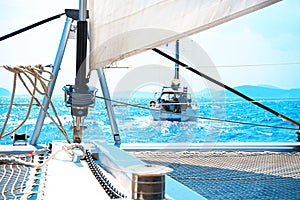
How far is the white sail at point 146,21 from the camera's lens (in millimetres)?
854

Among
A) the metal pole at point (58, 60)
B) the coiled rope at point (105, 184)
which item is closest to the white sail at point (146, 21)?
the coiled rope at point (105, 184)

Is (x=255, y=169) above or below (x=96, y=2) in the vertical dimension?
below

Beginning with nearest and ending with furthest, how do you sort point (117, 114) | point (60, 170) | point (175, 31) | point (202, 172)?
point (175, 31) < point (60, 170) < point (202, 172) < point (117, 114)

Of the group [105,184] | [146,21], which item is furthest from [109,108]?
[105,184]

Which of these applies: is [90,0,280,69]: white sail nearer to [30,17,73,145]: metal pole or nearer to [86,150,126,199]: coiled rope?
[86,150,126,199]: coiled rope

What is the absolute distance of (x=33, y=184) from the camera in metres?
1.04

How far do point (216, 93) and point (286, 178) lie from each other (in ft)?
1.29

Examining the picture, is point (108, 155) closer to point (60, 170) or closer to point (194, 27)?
point (60, 170)

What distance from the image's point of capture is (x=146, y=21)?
115 centimetres

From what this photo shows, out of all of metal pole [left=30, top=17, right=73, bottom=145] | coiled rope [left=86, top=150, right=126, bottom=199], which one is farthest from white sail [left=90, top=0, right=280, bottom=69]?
metal pole [left=30, top=17, right=73, bottom=145]

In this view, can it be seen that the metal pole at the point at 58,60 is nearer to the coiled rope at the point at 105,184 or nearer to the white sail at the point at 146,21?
the white sail at the point at 146,21

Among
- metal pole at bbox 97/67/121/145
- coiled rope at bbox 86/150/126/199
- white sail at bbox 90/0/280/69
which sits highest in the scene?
white sail at bbox 90/0/280/69

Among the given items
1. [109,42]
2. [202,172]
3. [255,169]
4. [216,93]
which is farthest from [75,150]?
[255,169]

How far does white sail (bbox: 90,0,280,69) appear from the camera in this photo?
0.85 metres
